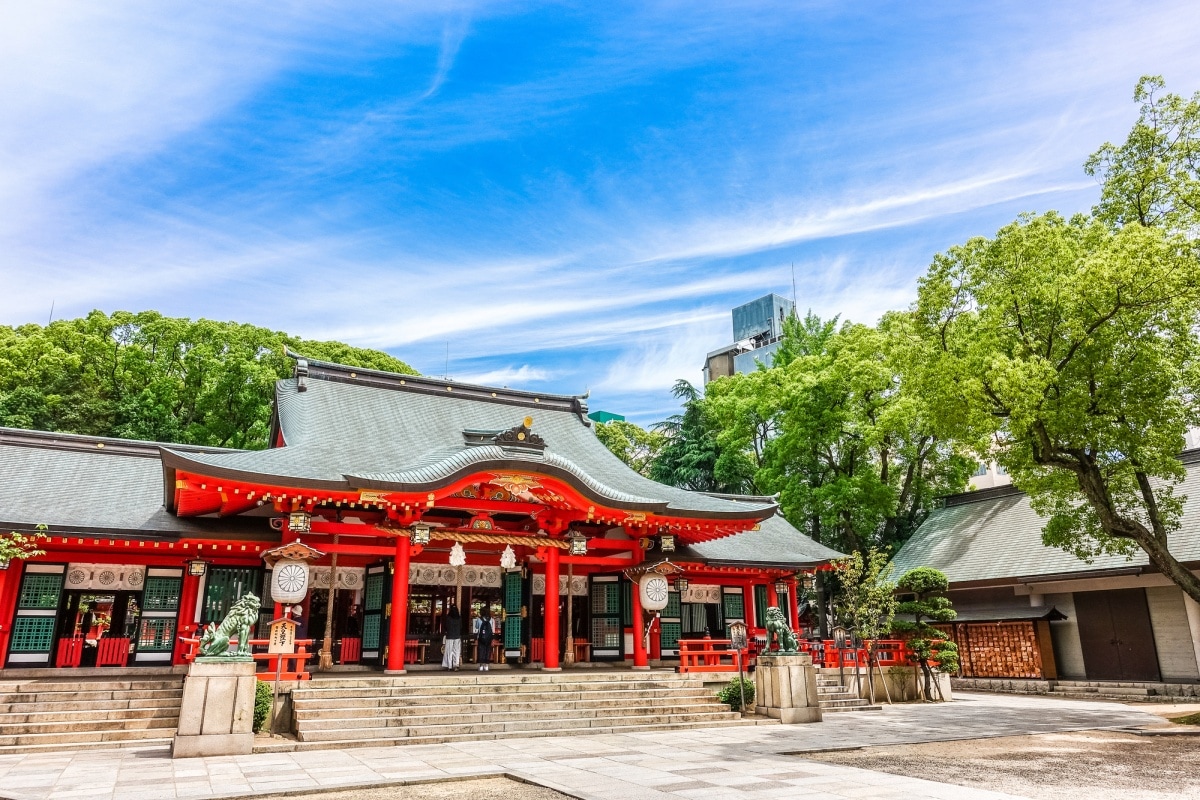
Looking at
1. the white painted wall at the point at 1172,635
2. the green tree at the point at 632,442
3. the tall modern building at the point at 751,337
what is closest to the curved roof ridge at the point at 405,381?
the white painted wall at the point at 1172,635

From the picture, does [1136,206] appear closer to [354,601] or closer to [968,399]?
[968,399]

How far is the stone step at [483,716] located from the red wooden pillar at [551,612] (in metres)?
2.40

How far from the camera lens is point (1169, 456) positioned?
14.7 m

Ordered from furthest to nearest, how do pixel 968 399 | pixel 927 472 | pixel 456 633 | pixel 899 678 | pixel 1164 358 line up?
pixel 927 472 → pixel 899 678 → pixel 456 633 → pixel 968 399 → pixel 1164 358

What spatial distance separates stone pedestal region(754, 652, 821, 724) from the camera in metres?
14.6

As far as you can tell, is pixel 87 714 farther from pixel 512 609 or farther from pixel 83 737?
pixel 512 609

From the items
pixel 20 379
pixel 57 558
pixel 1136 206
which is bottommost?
pixel 57 558

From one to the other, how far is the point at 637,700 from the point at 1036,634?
15.2m

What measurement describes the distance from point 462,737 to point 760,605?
41.4ft

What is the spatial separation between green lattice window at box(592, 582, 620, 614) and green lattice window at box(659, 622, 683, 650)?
1906 millimetres

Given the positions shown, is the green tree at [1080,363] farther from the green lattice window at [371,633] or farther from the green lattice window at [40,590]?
the green lattice window at [40,590]

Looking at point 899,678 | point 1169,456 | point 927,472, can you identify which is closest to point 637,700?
point 899,678

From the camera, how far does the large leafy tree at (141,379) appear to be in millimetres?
32000

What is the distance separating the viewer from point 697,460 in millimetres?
38438
